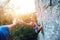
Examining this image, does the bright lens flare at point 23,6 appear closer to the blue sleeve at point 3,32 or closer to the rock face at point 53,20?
the blue sleeve at point 3,32

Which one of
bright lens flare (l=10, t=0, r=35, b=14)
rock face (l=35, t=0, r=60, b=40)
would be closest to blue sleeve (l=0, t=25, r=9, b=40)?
rock face (l=35, t=0, r=60, b=40)

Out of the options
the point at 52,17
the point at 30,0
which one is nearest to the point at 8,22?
the point at 30,0

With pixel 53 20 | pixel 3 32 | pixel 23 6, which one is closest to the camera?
pixel 53 20

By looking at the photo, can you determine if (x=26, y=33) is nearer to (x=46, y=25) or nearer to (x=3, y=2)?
(x=46, y=25)

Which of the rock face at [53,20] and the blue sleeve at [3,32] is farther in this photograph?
the blue sleeve at [3,32]

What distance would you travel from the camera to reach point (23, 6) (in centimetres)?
423

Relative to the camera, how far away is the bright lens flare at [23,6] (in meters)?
4.18

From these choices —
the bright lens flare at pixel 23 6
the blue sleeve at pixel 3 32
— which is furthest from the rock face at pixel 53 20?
the bright lens flare at pixel 23 6

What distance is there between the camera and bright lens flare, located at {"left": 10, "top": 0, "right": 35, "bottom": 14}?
13.7 feet

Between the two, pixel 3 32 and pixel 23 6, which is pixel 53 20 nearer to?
pixel 3 32

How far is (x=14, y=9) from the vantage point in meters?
4.36

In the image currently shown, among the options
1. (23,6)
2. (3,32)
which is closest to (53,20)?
(3,32)

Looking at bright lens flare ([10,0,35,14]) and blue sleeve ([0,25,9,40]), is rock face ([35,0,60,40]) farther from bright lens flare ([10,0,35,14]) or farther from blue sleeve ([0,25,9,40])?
bright lens flare ([10,0,35,14])

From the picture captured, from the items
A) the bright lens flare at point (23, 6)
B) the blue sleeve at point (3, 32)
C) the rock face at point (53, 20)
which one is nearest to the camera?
the rock face at point (53, 20)
